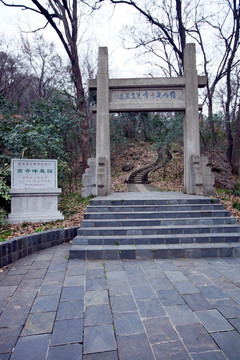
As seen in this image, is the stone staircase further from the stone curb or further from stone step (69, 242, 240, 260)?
the stone curb

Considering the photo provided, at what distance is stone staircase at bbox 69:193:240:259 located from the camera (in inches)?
169

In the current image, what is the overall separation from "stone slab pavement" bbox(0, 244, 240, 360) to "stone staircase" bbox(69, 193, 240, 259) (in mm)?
358

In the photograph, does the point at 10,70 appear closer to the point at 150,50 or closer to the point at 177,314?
the point at 150,50

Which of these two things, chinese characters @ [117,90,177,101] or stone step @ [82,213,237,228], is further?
chinese characters @ [117,90,177,101]

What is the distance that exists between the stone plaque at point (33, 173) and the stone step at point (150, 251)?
2.63 m

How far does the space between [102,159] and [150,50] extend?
11.6m

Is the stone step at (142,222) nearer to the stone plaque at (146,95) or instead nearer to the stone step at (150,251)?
the stone step at (150,251)

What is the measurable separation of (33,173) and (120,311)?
4.82m

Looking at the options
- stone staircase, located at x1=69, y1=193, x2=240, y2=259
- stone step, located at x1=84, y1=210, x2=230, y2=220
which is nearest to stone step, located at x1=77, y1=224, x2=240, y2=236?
stone staircase, located at x1=69, y1=193, x2=240, y2=259

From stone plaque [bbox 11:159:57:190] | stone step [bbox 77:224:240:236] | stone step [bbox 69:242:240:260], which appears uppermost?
stone plaque [bbox 11:159:57:190]

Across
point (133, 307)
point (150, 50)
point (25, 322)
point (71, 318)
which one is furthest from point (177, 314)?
point (150, 50)

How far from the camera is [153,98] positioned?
769cm

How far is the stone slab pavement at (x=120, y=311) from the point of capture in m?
1.99

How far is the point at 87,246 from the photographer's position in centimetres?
449
